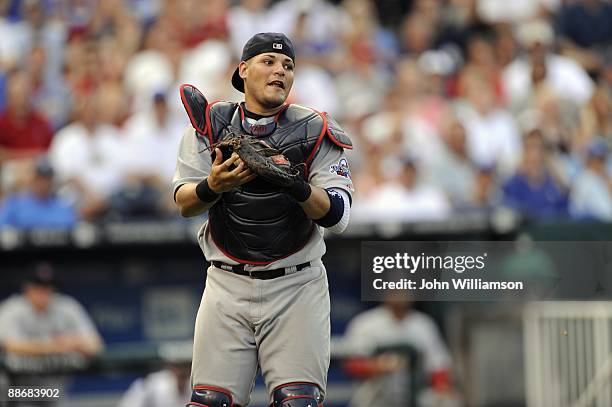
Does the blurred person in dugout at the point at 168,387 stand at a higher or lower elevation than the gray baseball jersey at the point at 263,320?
higher

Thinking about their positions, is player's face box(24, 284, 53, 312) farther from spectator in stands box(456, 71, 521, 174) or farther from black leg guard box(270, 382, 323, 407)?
black leg guard box(270, 382, 323, 407)

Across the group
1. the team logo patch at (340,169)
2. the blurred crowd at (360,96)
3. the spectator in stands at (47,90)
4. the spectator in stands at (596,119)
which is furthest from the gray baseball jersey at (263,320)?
the spectator in stands at (596,119)

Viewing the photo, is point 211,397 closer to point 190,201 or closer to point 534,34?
point 190,201

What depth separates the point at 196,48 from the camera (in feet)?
41.9

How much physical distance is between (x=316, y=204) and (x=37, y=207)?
19.4ft

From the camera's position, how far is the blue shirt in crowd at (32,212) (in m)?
10.1

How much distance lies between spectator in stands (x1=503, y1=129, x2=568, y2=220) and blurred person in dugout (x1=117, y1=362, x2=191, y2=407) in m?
3.57

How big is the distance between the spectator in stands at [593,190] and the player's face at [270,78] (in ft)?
21.4

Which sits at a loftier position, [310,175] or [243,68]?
[243,68]

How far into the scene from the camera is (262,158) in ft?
15.0

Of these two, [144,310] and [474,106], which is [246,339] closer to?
[144,310]

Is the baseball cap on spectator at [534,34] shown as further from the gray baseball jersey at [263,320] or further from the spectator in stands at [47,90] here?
the gray baseball jersey at [263,320]

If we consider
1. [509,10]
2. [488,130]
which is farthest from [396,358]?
[509,10]

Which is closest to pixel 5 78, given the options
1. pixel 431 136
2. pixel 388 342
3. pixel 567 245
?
pixel 431 136
